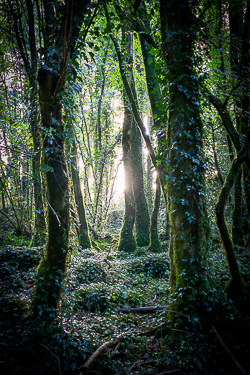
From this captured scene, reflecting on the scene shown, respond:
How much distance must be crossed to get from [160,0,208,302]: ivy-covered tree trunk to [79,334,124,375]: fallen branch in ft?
3.38

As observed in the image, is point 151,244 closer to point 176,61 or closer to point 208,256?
point 208,256

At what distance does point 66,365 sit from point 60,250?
1.47 metres

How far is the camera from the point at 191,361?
2562mm

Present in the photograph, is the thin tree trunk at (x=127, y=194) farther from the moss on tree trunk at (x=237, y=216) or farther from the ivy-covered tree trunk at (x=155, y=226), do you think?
the moss on tree trunk at (x=237, y=216)

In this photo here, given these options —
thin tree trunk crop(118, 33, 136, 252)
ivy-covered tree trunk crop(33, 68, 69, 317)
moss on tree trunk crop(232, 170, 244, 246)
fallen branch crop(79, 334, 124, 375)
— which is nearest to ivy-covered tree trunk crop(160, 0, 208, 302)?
fallen branch crop(79, 334, 124, 375)

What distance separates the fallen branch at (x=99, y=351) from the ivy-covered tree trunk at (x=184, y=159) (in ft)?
3.38

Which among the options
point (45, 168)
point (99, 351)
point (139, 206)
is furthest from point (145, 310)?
point (139, 206)

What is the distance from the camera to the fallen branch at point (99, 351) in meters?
2.45

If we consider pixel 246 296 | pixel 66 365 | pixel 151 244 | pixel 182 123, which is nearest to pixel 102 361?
pixel 66 365

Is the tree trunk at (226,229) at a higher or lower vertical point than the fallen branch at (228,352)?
higher

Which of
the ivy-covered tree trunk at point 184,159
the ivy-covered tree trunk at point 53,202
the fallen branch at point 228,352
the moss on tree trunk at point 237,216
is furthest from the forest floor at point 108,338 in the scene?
the moss on tree trunk at point 237,216

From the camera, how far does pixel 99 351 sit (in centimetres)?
272

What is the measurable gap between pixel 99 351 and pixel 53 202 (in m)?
2.13

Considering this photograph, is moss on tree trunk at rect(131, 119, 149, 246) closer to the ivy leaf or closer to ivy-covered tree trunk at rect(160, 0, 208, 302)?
ivy-covered tree trunk at rect(160, 0, 208, 302)
